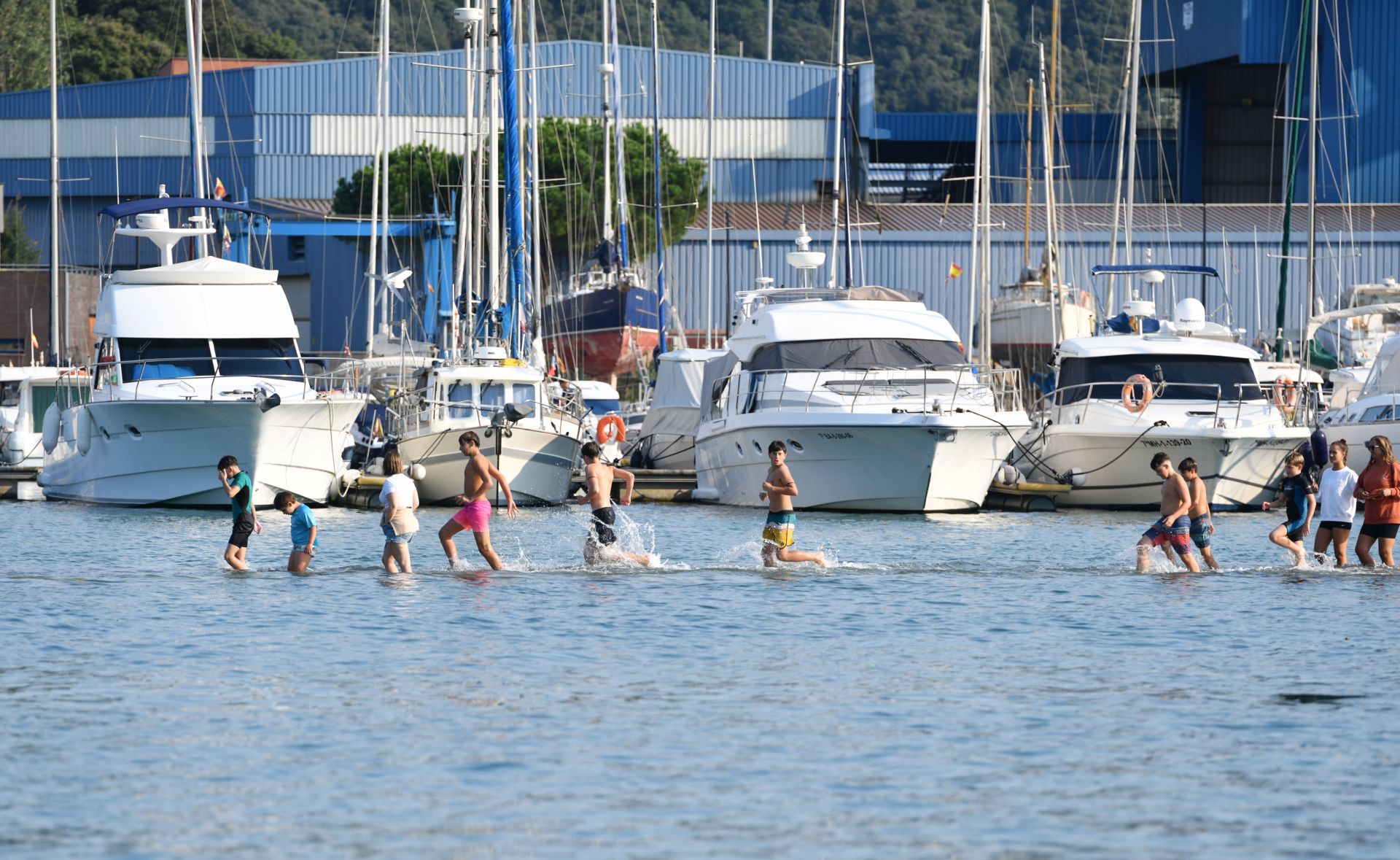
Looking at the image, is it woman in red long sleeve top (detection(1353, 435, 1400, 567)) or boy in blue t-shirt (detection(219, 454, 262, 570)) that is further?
woman in red long sleeve top (detection(1353, 435, 1400, 567))

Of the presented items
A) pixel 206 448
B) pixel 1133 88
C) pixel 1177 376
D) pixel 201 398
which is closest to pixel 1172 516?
pixel 1177 376

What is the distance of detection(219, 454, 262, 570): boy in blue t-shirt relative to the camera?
20.4 meters

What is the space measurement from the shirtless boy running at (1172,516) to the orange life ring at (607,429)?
43.8ft

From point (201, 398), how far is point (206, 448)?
76cm

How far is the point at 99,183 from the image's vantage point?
67375 mm

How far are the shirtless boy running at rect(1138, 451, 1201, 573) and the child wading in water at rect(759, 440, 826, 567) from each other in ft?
11.9

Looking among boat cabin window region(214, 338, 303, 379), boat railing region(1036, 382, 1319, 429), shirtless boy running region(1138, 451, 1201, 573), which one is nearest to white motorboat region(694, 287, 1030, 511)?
boat railing region(1036, 382, 1319, 429)

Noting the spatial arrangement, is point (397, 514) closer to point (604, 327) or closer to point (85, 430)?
point (85, 430)

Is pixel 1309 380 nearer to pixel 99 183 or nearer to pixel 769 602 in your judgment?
pixel 769 602

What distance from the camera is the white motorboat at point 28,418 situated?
40438mm

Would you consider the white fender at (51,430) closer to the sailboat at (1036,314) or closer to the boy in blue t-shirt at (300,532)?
the boy in blue t-shirt at (300,532)

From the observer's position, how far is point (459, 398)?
32.8 m

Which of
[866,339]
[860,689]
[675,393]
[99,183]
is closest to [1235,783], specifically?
[860,689]

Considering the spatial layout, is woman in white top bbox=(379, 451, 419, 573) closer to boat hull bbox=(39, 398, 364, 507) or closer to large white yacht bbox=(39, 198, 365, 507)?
large white yacht bbox=(39, 198, 365, 507)
